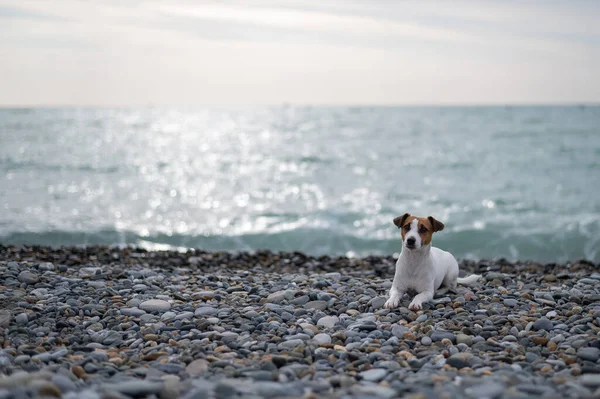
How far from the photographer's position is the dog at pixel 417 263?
7.08m

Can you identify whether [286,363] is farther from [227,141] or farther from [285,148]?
[227,141]

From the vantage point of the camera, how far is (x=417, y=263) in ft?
24.1

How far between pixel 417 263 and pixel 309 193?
13.6 meters

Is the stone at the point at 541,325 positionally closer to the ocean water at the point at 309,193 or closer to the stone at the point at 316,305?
the stone at the point at 316,305

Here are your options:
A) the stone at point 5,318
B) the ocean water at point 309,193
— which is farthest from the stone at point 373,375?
the ocean water at point 309,193

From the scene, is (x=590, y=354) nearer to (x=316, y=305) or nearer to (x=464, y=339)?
(x=464, y=339)

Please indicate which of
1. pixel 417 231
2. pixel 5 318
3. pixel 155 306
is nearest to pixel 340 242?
pixel 417 231

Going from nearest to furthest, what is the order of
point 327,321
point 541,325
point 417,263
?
point 541,325 → point 327,321 → point 417,263

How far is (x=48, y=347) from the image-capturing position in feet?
19.0

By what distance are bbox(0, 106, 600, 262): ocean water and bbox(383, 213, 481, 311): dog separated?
24.8 ft

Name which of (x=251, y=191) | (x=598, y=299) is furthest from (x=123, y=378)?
(x=251, y=191)

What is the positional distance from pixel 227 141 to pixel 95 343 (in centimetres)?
3451

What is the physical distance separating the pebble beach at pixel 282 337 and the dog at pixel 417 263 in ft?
0.61

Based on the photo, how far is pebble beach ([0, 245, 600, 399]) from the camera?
451cm
